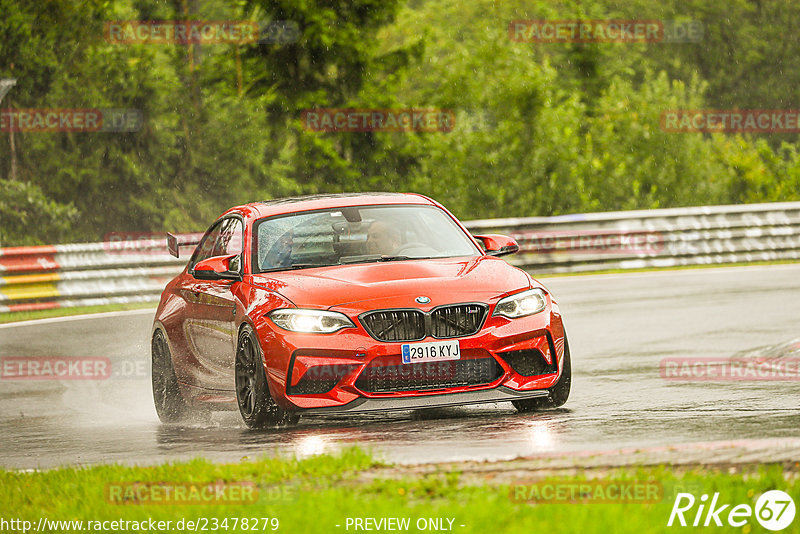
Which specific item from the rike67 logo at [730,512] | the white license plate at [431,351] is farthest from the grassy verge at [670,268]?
the rike67 logo at [730,512]

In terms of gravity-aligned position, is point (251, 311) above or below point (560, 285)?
above

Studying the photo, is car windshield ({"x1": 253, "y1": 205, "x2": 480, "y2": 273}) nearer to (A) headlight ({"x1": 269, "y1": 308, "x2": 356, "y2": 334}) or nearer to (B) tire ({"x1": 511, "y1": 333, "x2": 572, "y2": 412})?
(A) headlight ({"x1": 269, "y1": 308, "x2": 356, "y2": 334})

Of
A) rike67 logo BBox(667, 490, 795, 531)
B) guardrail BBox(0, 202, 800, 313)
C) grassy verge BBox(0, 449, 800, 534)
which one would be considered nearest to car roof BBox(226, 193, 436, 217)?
grassy verge BBox(0, 449, 800, 534)

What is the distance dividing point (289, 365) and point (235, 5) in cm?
2461

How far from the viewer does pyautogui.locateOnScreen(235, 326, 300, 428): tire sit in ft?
30.2

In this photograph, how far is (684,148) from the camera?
4200 cm

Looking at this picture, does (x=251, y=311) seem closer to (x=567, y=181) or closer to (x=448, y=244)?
(x=448, y=244)

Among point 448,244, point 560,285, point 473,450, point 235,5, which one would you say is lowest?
point 560,285

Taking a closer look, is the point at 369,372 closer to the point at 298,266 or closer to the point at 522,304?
the point at 522,304

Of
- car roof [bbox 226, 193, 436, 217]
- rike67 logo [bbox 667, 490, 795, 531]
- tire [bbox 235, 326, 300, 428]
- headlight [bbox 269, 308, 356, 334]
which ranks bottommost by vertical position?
tire [bbox 235, 326, 300, 428]

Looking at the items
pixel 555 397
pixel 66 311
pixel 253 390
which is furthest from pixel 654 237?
pixel 253 390

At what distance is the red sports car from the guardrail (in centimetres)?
1090

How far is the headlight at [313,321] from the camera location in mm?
8992

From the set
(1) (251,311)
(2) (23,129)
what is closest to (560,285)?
(1) (251,311)
